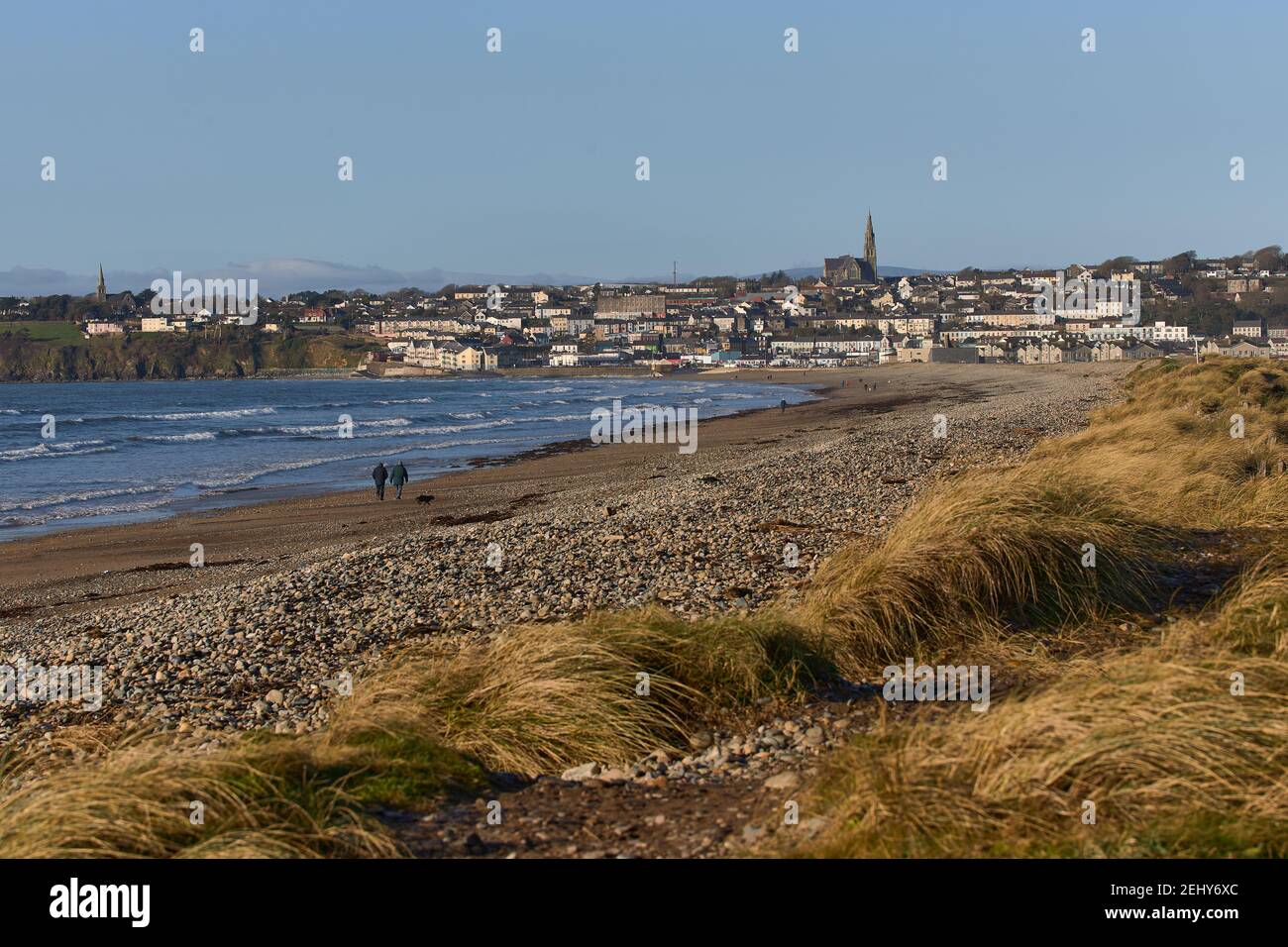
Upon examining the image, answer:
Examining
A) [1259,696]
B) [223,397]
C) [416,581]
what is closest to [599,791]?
[1259,696]

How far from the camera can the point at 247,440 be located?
4766 centimetres

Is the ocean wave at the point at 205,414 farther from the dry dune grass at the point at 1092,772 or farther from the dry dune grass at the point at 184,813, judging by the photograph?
the dry dune grass at the point at 1092,772

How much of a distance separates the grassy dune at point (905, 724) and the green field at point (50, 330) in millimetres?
168446

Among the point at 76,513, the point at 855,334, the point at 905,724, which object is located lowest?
the point at 76,513

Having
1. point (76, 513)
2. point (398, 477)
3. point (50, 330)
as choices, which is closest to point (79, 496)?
point (76, 513)

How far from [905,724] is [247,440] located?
45.4 meters

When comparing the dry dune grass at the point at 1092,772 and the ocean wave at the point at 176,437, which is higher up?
the dry dune grass at the point at 1092,772

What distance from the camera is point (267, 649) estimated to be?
9953 millimetres

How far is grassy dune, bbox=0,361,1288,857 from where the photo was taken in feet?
14.3

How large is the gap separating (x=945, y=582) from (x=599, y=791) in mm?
3363

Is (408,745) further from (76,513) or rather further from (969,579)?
(76,513)

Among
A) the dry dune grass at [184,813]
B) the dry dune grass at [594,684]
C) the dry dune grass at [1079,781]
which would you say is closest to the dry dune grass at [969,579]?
the dry dune grass at [594,684]

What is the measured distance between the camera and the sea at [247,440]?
28.2m
